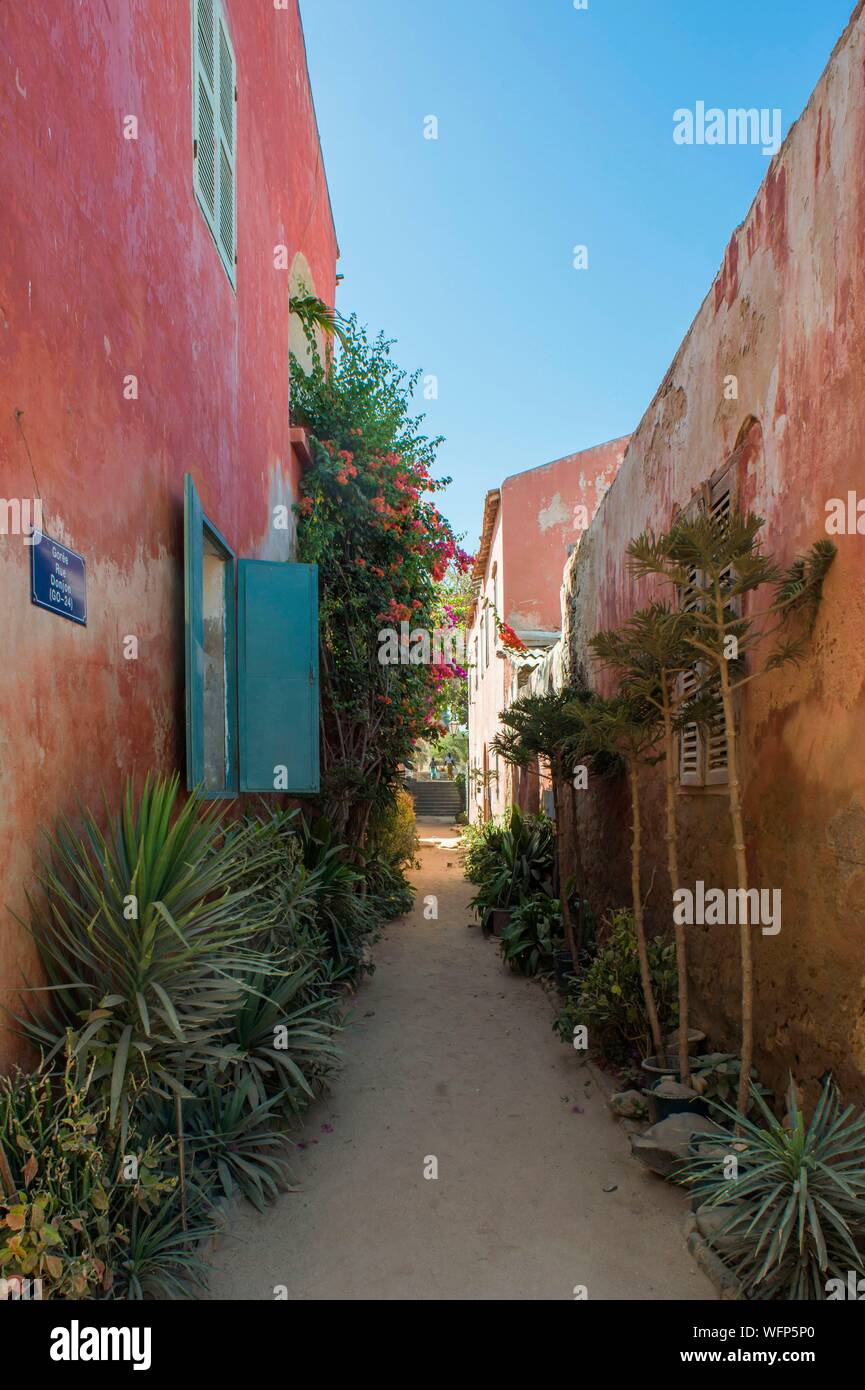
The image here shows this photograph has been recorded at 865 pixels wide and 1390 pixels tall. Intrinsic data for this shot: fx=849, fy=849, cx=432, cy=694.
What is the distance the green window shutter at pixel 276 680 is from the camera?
5.71 meters

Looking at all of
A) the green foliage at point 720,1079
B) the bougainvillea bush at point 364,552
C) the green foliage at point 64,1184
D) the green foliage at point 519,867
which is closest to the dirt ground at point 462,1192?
the green foliage at point 720,1079

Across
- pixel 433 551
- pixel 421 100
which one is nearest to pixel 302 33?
pixel 421 100

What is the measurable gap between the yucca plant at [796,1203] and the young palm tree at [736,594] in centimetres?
60

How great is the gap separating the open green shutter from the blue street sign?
1.12 metres

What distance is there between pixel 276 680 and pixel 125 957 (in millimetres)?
3276

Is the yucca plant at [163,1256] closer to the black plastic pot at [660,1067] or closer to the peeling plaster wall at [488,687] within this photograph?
the black plastic pot at [660,1067]

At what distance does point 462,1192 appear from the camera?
150 inches

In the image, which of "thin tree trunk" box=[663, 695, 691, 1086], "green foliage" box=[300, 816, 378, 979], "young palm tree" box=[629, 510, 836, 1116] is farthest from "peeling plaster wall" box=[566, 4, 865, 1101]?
"green foliage" box=[300, 816, 378, 979]

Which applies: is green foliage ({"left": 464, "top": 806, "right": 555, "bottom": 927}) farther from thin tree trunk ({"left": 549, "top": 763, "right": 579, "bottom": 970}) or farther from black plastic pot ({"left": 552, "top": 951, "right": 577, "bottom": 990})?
black plastic pot ({"left": 552, "top": 951, "right": 577, "bottom": 990})

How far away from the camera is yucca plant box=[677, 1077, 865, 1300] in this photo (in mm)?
2604

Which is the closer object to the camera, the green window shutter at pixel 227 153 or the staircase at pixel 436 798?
the green window shutter at pixel 227 153
